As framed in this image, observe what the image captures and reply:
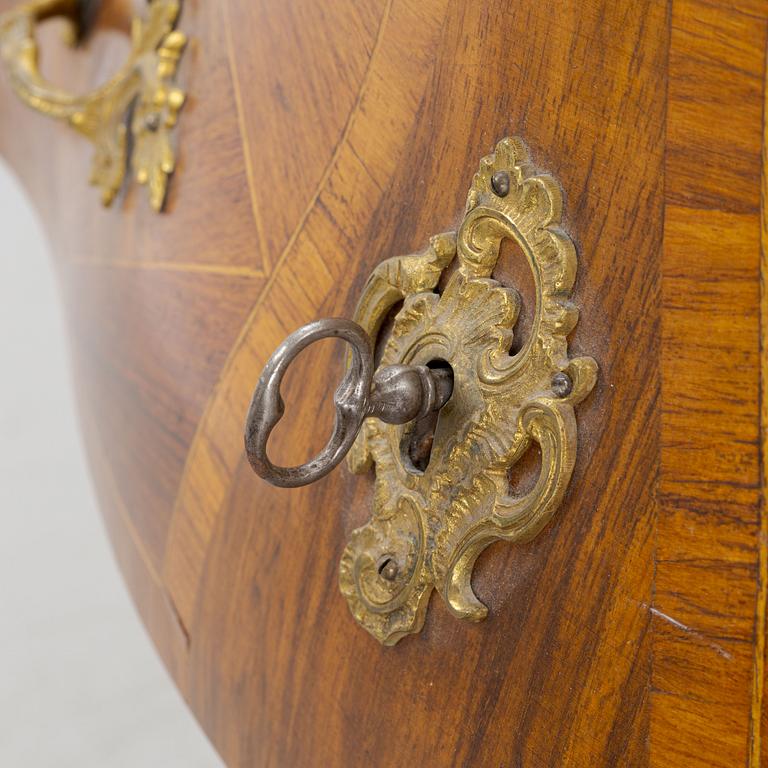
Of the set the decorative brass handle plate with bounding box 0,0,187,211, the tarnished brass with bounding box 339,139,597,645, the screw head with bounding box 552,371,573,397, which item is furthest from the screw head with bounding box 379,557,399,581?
the decorative brass handle plate with bounding box 0,0,187,211

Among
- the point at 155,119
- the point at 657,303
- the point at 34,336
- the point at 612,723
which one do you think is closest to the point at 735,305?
the point at 657,303

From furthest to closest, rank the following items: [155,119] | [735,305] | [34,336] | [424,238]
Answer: [34,336] < [155,119] < [424,238] < [735,305]

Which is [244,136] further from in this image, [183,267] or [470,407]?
[470,407]

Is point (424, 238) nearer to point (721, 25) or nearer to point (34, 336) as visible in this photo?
point (721, 25)

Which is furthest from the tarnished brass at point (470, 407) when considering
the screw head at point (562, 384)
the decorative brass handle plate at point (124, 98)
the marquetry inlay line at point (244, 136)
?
the decorative brass handle plate at point (124, 98)

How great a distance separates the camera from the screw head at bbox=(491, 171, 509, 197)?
40 centimetres

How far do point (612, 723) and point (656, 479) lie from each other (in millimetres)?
92

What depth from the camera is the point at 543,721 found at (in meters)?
0.39

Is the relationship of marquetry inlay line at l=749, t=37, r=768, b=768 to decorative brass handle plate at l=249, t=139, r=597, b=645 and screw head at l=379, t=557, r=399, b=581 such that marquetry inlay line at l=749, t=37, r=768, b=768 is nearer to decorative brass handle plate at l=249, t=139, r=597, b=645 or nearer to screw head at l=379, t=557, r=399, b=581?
decorative brass handle plate at l=249, t=139, r=597, b=645

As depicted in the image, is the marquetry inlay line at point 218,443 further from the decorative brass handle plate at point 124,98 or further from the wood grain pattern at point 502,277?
the decorative brass handle plate at point 124,98

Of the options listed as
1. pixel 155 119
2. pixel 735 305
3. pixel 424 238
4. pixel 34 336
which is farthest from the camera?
pixel 34 336

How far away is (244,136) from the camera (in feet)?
1.99

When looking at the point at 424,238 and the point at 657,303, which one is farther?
the point at 424,238

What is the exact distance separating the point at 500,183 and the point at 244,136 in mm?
248
